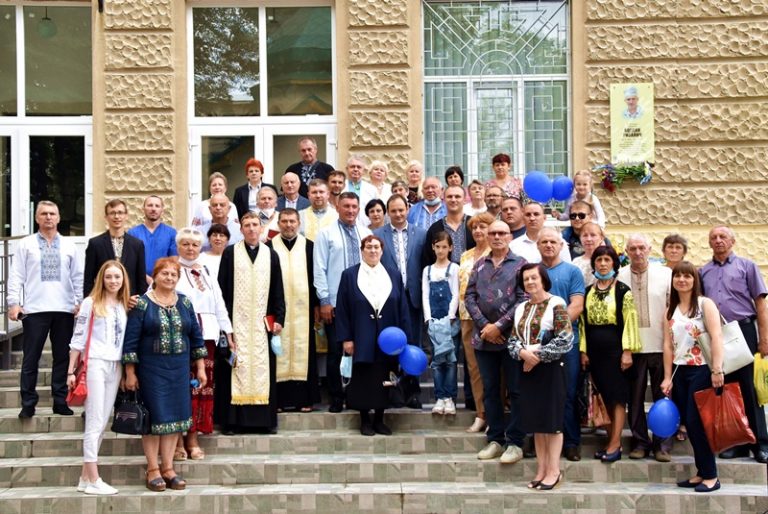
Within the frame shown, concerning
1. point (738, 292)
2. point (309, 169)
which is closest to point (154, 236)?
point (309, 169)

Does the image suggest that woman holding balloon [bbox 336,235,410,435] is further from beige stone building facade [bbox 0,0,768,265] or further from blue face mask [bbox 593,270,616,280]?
beige stone building facade [bbox 0,0,768,265]

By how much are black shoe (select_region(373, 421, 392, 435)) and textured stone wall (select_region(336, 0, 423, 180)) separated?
161 inches

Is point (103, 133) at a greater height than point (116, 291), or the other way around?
point (103, 133)

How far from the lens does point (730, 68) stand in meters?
11.6

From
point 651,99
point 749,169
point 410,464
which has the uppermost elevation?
point 651,99

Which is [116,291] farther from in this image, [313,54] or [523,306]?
[313,54]

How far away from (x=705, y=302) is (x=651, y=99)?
15.4 feet

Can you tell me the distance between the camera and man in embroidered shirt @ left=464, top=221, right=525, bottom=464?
782 centimetres

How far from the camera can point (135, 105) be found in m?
11.7

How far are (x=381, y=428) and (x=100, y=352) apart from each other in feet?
8.02

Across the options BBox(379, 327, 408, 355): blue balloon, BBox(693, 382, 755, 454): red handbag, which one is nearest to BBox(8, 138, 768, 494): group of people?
BBox(693, 382, 755, 454): red handbag

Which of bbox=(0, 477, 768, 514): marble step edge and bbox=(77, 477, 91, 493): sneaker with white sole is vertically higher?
bbox=(77, 477, 91, 493): sneaker with white sole

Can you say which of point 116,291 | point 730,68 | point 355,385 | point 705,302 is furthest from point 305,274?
point 730,68

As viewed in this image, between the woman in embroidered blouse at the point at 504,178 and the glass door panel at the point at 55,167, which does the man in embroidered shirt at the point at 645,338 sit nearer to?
the woman in embroidered blouse at the point at 504,178
